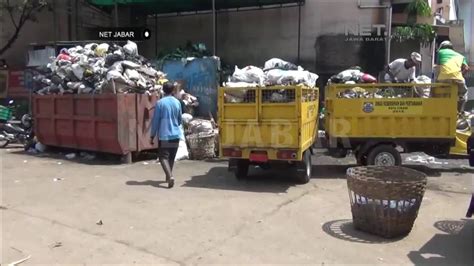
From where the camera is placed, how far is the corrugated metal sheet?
48.3 ft

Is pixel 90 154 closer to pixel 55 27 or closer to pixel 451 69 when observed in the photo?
pixel 451 69

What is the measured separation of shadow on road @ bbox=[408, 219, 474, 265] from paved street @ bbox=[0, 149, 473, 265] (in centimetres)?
1

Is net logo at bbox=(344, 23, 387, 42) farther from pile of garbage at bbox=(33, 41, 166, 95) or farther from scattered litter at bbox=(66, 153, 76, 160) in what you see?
scattered litter at bbox=(66, 153, 76, 160)

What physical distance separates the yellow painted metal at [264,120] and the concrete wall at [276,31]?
25.5 feet

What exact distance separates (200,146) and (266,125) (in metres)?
3.36

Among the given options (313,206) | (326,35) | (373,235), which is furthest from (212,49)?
(373,235)

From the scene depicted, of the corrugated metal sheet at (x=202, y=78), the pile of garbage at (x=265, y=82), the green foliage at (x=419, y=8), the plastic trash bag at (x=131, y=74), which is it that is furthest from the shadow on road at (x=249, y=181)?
the green foliage at (x=419, y=8)

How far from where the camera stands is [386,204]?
5504 millimetres

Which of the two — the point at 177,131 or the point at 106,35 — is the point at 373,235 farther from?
the point at 106,35

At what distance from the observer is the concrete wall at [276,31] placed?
611 inches

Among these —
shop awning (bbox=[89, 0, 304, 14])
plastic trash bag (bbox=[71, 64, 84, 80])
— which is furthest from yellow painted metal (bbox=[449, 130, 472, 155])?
shop awning (bbox=[89, 0, 304, 14])

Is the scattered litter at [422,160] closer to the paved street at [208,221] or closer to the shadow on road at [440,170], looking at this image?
the shadow on road at [440,170]

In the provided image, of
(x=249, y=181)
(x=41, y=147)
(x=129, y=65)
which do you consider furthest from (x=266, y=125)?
(x=41, y=147)

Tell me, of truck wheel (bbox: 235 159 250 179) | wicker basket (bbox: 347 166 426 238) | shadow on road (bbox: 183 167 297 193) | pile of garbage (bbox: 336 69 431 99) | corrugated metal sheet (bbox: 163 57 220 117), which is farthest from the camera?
corrugated metal sheet (bbox: 163 57 220 117)
